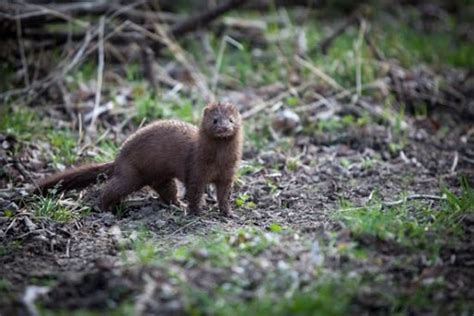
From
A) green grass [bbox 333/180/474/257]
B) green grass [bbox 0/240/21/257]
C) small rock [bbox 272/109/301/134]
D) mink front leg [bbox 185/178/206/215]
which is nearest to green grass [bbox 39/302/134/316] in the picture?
green grass [bbox 0/240/21/257]

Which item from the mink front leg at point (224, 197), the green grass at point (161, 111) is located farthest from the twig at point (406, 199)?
the green grass at point (161, 111)

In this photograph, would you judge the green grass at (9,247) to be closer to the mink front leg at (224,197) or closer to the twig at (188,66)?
the mink front leg at (224,197)

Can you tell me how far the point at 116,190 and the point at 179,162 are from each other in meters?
→ 0.56

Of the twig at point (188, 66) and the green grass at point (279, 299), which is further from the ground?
the twig at point (188, 66)

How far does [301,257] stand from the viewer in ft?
14.1

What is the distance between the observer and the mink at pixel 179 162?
555 cm

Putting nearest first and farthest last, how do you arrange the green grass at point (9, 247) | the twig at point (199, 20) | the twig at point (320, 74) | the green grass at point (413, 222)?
the green grass at point (413, 222) → the green grass at point (9, 247) → the twig at point (320, 74) → the twig at point (199, 20)

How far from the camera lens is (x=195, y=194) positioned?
5.54 metres

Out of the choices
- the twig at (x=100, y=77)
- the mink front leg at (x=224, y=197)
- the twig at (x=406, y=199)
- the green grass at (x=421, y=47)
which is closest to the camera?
the twig at (x=406, y=199)

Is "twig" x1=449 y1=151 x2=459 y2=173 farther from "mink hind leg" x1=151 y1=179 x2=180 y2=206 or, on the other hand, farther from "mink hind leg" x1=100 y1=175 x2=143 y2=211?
"mink hind leg" x1=100 y1=175 x2=143 y2=211


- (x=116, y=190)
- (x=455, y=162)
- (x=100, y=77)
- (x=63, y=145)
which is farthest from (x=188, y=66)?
(x=455, y=162)

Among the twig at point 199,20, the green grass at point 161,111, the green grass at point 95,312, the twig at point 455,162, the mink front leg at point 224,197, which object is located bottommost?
the twig at point 455,162

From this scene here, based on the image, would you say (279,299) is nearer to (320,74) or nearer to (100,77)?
(100,77)

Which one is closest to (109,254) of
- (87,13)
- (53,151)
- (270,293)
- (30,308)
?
(30,308)
